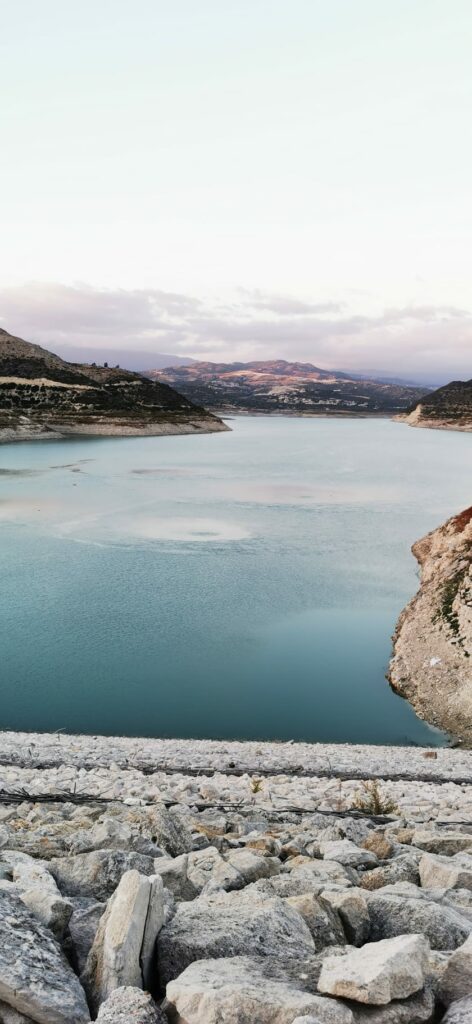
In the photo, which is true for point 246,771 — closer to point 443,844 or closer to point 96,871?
point 443,844

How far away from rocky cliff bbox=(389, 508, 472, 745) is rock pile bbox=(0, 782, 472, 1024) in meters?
9.46

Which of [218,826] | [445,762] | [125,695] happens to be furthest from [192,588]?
[218,826]

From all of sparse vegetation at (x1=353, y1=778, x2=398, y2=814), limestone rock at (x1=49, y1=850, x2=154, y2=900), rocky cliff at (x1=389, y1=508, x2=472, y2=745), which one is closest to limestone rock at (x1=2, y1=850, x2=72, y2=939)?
limestone rock at (x1=49, y1=850, x2=154, y2=900)

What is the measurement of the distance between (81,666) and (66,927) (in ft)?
44.7

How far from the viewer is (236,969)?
11.5ft

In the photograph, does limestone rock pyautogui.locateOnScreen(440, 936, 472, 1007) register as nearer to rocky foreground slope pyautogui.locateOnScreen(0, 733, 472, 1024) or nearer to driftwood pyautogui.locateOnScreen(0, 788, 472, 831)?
rocky foreground slope pyautogui.locateOnScreen(0, 733, 472, 1024)

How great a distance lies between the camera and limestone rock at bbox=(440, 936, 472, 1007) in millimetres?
3389

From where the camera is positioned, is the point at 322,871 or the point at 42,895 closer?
the point at 42,895

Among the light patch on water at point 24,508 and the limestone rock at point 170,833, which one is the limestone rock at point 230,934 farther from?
the light patch on water at point 24,508

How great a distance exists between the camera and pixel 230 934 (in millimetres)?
3875

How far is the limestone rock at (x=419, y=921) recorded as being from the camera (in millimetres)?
4109

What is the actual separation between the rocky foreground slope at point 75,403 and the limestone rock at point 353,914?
297 ft

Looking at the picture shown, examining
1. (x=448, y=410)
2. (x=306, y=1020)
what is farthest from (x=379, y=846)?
(x=448, y=410)

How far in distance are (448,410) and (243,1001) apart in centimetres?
15871
